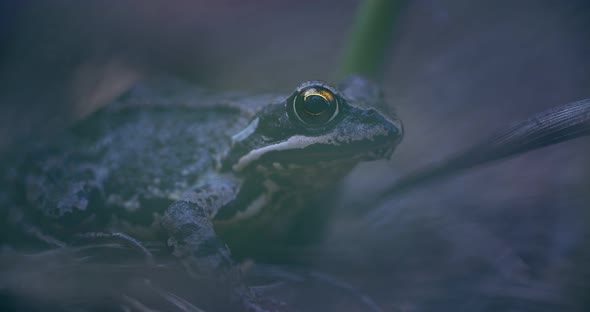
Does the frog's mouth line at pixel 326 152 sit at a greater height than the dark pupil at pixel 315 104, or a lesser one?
lesser

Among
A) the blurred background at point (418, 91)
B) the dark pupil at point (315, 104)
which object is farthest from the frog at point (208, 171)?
the blurred background at point (418, 91)

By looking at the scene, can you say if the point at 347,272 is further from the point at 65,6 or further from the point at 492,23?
the point at 65,6

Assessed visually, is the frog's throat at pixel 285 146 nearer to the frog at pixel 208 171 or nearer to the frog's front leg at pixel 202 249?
the frog at pixel 208 171

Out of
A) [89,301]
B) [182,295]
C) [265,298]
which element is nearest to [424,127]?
[265,298]

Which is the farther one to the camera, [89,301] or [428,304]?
[428,304]

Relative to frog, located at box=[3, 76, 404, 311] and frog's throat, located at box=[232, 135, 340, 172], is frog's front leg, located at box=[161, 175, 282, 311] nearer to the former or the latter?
frog, located at box=[3, 76, 404, 311]

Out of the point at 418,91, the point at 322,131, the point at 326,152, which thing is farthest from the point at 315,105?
the point at 418,91

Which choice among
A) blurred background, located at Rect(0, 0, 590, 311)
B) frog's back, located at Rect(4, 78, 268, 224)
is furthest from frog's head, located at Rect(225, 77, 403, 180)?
blurred background, located at Rect(0, 0, 590, 311)

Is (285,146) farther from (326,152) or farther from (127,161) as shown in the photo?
(127,161)
